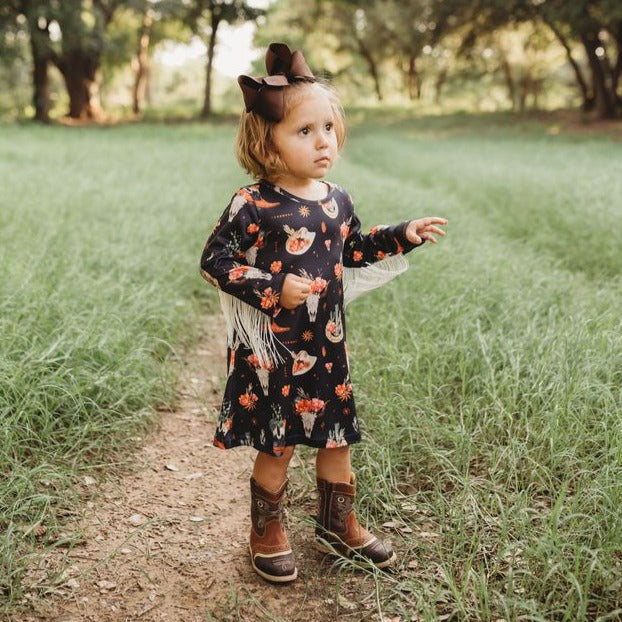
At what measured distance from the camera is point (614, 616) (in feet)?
5.94

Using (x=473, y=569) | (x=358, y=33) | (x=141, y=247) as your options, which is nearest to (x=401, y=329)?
(x=473, y=569)

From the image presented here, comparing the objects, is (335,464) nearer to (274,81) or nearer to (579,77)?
(274,81)

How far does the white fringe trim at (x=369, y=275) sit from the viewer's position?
2371 mm

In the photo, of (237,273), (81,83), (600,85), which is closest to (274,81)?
(237,273)

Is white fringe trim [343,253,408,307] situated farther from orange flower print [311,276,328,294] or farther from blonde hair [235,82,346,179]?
blonde hair [235,82,346,179]

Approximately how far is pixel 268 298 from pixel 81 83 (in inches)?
1160

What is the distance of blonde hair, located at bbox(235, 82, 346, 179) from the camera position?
2055mm

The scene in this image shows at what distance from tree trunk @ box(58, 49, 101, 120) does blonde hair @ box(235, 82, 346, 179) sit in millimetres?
28015

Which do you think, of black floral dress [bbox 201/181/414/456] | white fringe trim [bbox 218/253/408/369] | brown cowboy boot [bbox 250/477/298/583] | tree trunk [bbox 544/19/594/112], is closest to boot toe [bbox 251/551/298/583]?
brown cowboy boot [bbox 250/477/298/583]

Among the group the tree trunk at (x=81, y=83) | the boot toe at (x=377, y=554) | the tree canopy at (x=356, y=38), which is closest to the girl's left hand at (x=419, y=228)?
the boot toe at (x=377, y=554)

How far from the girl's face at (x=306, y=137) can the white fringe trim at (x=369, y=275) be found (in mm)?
461

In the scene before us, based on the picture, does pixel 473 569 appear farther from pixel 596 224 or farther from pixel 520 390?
pixel 596 224

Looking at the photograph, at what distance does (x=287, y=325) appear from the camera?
2.10 meters

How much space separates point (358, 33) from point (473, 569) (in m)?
41.4
